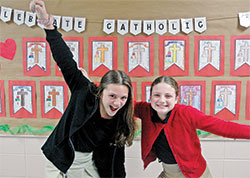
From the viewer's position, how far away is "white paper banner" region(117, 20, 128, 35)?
4.40 feet

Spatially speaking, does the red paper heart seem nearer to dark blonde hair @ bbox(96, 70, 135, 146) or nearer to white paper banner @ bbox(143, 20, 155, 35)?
dark blonde hair @ bbox(96, 70, 135, 146)

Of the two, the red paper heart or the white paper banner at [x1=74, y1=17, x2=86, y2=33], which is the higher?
the white paper banner at [x1=74, y1=17, x2=86, y2=33]

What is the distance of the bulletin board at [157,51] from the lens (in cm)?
134

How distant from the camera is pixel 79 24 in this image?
1.36 metres

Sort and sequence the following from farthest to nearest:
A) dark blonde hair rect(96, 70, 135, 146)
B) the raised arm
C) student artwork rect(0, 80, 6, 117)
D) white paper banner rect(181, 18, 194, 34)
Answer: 1. student artwork rect(0, 80, 6, 117)
2. white paper banner rect(181, 18, 194, 34)
3. dark blonde hair rect(96, 70, 135, 146)
4. the raised arm

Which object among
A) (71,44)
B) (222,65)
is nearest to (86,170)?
(71,44)

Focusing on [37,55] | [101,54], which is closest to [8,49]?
[37,55]

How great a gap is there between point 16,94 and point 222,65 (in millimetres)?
1574

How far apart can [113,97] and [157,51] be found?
1.92ft

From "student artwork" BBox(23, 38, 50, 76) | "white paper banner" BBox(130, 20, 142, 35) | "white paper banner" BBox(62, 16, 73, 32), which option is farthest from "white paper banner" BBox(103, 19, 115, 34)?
"student artwork" BBox(23, 38, 50, 76)

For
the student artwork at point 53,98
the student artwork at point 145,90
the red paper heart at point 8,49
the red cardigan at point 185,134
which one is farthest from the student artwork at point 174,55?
the red paper heart at point 8,49

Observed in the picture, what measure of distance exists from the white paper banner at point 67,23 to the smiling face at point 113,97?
66cm

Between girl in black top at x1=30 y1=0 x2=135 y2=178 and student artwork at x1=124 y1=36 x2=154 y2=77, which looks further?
student artwork at x1=124 y1=36 x2=154 y2=77

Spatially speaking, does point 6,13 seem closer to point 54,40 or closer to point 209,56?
point 54,40
